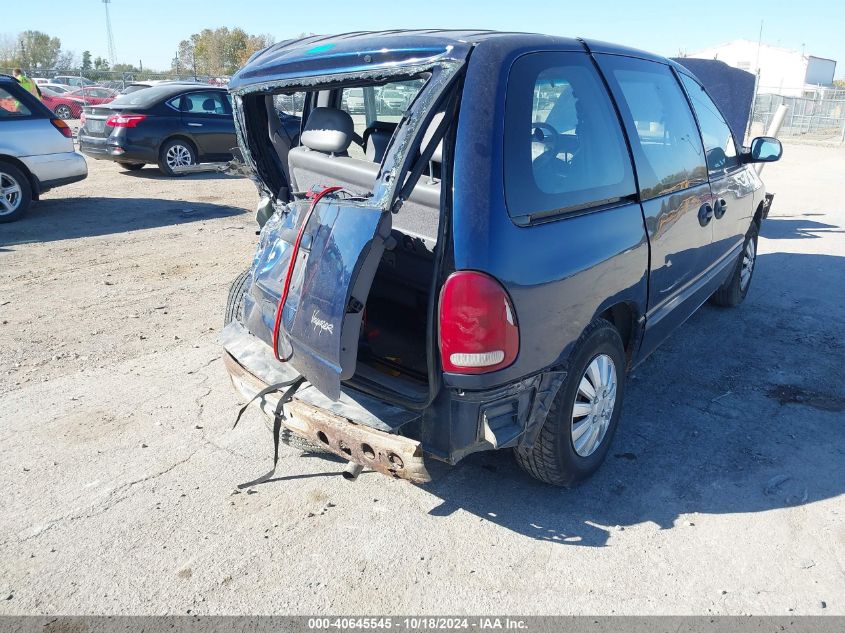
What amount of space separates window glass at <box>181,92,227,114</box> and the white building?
2355 inches

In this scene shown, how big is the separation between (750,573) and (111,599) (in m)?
2.53

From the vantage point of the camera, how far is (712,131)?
4637mm

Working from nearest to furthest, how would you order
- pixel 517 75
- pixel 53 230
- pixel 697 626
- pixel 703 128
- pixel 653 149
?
pixel 697 626
pixel 517 75
pixel 653 149
pixel 703 128
pixel 53 230

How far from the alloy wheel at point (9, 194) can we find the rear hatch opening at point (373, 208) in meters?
6.23

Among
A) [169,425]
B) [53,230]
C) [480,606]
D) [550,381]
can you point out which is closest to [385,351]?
[550,381]

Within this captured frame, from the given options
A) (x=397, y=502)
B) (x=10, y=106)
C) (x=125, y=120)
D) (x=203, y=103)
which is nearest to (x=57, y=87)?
(x=203, y=103)

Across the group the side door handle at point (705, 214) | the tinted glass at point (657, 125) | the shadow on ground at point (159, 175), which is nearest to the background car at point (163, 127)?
the shadow on ground at point (159, 175)

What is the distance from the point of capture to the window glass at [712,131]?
4.44 metres

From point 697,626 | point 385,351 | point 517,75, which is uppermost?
point 517,75

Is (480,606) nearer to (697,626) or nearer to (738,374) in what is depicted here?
(697,626)

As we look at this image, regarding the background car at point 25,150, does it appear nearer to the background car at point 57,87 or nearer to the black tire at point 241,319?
the black tire at point 241,319

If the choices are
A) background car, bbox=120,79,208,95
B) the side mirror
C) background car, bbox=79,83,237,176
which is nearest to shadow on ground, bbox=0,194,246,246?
background car, bbox=79,83,237,176

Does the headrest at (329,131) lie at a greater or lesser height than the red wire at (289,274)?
greater

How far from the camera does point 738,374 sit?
4645mm
